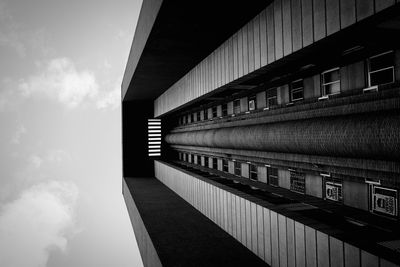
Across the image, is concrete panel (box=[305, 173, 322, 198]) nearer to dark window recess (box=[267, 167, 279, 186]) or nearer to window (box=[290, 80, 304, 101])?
dark window recess (box=[267, 167, 279, 186])

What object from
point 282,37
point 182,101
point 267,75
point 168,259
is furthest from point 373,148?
point 182,101

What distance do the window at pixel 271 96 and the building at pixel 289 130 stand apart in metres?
0.12

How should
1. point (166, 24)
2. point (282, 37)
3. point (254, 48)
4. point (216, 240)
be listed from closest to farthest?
point (282, 37) → point (254, 48) → point (166, 24) → point (216, 240)

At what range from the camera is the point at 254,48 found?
695 inches

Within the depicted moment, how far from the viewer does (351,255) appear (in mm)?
10492

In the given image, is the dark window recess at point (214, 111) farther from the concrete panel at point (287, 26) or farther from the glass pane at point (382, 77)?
the glass pane at point (382, 77)

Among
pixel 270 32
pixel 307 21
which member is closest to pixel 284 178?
pixel 270 32

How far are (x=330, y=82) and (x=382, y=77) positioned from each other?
11.4ft

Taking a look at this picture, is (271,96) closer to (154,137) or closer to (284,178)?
(284,178)

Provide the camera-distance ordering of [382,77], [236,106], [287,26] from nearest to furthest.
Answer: [382,77]
[287,26]
[236,106]

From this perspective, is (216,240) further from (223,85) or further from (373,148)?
(373,148)

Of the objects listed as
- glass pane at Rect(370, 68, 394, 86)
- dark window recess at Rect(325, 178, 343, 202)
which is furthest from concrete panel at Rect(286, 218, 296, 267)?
glass pane at Rect(370, 68, 394, 86)

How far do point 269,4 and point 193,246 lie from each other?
13.6 metres

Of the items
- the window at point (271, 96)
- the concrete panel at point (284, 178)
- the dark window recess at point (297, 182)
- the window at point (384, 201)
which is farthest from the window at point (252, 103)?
the window at point (384, 201)
